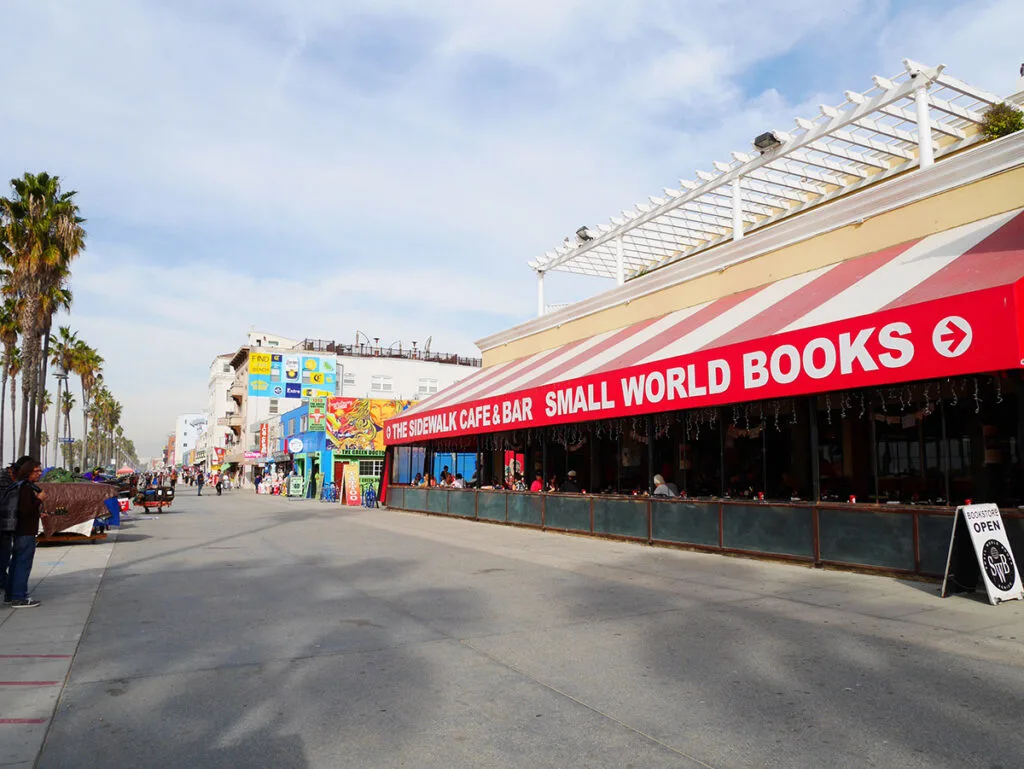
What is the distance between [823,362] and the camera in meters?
10.4

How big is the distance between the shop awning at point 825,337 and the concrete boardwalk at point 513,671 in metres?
2.79

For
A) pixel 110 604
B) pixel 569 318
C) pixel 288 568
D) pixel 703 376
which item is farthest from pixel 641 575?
pixel 569 318

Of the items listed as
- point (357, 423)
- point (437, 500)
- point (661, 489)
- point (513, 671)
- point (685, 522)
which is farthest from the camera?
point (357, 423)

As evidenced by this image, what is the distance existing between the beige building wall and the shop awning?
0.24m

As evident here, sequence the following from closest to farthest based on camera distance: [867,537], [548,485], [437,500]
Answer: [867,537] < [548,485] < [437,500]

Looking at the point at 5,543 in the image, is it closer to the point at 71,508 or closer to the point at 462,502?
the point at 71,508

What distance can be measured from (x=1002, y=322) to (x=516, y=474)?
64.8 ft

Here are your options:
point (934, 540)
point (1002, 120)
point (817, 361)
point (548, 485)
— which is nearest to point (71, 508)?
point (548, 485)

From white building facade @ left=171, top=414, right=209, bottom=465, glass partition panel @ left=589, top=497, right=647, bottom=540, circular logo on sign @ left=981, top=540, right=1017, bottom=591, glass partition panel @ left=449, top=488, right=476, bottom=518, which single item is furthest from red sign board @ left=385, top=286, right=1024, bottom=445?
white building facade @ left=171, top=414, right=209, bottom=465

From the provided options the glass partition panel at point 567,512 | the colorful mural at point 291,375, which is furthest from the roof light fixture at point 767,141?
the colorful mural at point 291,375

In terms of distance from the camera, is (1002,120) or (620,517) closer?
(1002,120)

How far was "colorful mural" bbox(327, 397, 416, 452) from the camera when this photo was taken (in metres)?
41.7

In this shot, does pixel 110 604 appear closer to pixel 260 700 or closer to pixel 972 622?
pixel 260 700

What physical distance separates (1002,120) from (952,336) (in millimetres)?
7555
